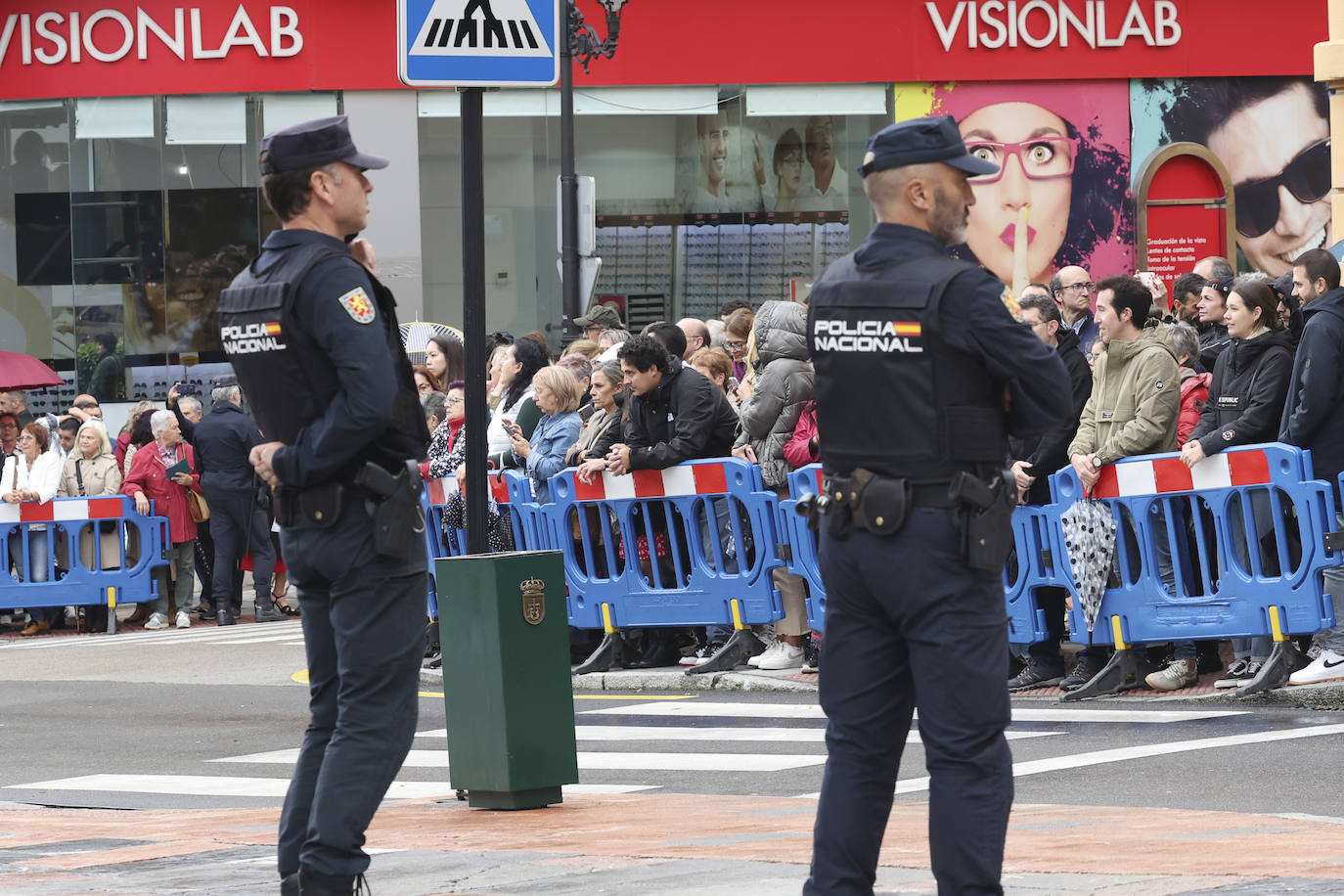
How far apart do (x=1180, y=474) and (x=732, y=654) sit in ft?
10.1

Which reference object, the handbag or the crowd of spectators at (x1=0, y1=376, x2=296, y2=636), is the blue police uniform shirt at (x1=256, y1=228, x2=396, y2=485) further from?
the handbag

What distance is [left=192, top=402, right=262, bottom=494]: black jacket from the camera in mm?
18594

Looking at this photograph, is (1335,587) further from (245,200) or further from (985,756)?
(245,200)

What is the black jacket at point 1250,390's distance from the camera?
1090cm

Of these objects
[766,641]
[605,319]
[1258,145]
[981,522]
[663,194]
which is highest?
[1258,145]

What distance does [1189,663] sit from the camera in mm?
11352

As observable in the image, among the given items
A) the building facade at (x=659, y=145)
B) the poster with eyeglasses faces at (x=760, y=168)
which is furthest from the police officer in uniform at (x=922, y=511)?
the poster with eyeglasses faces at (x=760, y=168)

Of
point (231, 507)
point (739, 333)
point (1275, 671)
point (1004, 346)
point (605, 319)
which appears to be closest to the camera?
point (1004, 346)

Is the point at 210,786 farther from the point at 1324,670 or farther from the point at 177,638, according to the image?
the point at 177,638

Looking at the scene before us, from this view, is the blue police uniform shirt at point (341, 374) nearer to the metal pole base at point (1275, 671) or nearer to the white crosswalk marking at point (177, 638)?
the metal pole base at point (1275, 671)

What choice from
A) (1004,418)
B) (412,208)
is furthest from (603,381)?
(412,208)

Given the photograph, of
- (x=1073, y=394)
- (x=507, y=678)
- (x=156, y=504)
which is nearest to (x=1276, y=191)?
(x=156, y=504)

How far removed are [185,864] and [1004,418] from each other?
307 cm

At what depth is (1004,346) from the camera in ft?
15.6
